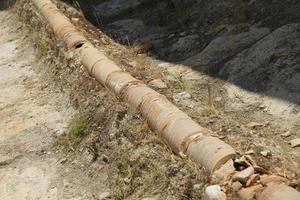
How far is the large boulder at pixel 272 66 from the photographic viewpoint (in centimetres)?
482

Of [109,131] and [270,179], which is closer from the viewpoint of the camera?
[270,179]

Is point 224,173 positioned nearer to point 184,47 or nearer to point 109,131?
point 109,131

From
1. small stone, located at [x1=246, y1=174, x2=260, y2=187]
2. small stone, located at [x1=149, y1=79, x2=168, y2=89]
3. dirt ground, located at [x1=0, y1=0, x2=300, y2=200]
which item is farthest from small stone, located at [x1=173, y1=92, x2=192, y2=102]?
small stone, located at [x1=246, y1=174, x2=260, y2=187]

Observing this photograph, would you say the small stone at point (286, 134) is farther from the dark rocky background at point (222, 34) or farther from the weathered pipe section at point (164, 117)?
the weathered pipe section at point (164, 117)

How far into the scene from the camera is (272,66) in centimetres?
513

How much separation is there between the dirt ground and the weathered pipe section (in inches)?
3.5

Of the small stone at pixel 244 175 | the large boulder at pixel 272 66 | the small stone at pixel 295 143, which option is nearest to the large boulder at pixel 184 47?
the large boulder at pixel 272 66

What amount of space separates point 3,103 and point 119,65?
1555mm

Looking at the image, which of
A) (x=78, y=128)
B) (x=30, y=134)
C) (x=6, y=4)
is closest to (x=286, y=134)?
(x=78, y=128)

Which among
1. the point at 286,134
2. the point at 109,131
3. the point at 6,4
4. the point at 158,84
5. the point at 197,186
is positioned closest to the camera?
the point at 197,186

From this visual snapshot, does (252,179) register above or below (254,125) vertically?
above

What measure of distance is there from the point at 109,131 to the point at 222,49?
1.87 meters

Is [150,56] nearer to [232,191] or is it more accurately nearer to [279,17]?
[279,17]

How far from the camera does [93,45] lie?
245 inches
